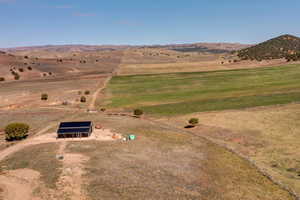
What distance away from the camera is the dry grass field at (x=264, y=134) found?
2797cm

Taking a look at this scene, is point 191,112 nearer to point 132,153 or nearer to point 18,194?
point 132,153

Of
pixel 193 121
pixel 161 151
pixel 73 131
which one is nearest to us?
pixel 161 151

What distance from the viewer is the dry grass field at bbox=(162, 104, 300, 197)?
2797 centimetres

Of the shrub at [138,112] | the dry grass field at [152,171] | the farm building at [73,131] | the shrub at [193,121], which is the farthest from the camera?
the shrub at [138,112]

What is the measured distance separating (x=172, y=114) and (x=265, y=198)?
30.8 metres

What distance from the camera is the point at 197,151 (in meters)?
31.8

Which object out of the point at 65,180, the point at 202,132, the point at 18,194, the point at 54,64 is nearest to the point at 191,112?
the point at 202,132

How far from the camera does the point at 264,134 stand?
37625 mm

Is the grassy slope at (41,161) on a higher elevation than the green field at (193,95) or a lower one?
lower

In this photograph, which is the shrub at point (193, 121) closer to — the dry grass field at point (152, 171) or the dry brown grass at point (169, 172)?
the dry brown grass at point (169, 172)

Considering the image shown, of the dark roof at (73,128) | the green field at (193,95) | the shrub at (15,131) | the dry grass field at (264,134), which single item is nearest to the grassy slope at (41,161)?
the dark roof at (73,128)

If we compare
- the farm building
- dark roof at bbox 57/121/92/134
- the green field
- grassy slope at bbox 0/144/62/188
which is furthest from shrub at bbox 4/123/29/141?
the green field

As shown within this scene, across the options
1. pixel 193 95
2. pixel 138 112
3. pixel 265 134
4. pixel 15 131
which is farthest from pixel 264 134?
pixel 15 131

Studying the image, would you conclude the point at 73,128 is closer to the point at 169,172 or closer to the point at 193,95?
the point at 169,172
